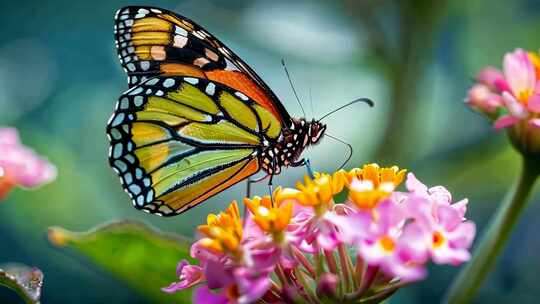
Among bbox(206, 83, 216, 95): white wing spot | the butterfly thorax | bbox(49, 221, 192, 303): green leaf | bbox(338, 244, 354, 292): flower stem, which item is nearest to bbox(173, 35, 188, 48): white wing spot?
bbox(206, 83, 216, 95): white wing spot

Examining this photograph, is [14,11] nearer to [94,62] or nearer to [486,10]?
[94,62]

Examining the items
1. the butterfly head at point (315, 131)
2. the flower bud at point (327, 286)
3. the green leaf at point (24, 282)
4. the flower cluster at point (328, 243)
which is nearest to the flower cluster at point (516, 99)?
the flower cluster at point (328, 243)

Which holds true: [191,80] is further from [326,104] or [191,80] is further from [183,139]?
[326,104]

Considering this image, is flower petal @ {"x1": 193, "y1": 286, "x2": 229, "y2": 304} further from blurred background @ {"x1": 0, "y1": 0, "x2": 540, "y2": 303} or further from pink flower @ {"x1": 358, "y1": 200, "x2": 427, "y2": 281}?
blurred background @ {"x1": 0, "y1": 0, "x2": 540, "y2": 303}

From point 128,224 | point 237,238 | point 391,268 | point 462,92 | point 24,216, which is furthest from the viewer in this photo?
point 462,92

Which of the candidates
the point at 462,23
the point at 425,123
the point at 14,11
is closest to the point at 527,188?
the point at 425,123

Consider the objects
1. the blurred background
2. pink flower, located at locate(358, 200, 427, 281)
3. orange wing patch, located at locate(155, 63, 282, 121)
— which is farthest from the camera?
the blurred background

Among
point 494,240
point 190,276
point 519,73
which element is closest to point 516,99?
point 519,73
